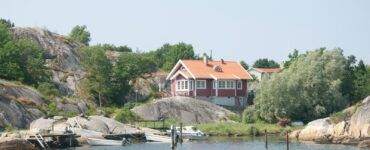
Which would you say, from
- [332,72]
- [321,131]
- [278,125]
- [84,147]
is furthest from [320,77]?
[84,147]

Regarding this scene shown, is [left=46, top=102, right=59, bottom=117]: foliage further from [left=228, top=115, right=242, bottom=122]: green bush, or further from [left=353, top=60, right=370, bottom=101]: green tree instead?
[left=353, top=60, right=370, bottom=101]: green tree

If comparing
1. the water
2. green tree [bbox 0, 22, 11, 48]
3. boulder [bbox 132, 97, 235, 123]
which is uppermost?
green tree [bbox 0, 22, 11, 48]

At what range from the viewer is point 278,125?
84.2 metres

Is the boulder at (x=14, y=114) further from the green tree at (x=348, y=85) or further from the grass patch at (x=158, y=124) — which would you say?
the green tree at (x=348, y=85)

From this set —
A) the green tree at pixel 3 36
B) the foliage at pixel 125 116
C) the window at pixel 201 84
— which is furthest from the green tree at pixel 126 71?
the green tree at pixel 3 36

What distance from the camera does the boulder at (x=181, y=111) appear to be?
289 feet

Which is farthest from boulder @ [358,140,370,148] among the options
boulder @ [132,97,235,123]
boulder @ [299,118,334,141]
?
boulder @ [132,97,235,123]

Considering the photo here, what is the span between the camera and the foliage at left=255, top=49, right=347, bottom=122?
85.9 m

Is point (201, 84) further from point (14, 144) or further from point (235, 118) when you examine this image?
point (14, 144)

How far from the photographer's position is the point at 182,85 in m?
102

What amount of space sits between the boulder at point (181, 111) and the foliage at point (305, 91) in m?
6.21

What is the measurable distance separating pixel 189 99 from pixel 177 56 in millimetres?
47438

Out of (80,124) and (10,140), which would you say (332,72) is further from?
(10,140)

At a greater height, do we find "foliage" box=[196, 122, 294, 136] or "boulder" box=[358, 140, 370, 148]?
"foliage" box=[196, 122, 294, 136]
